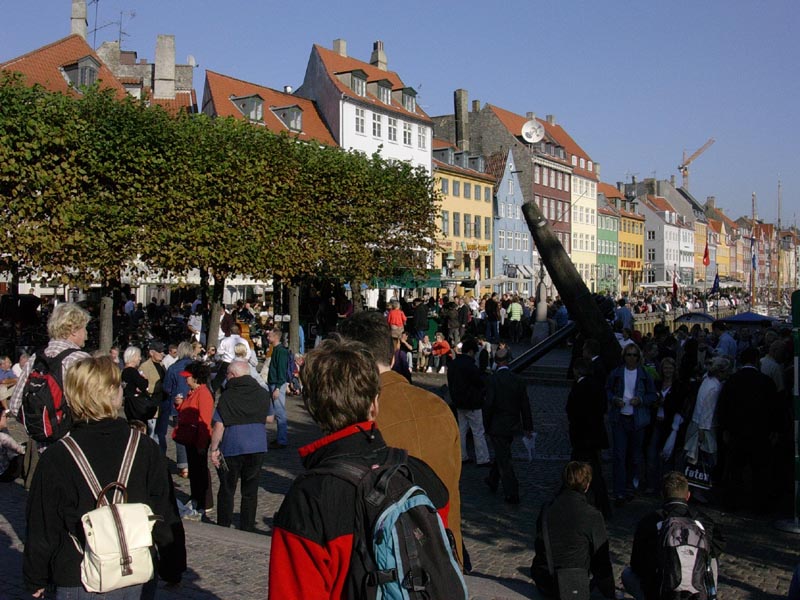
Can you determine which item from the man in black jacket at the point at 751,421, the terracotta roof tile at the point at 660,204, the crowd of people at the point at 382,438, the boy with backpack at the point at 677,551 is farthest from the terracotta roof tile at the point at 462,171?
the boy with backpack at the point at 677,551

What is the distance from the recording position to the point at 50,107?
20.8 m

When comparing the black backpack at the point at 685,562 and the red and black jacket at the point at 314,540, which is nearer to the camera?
the red and black jacket at the point at 314,540

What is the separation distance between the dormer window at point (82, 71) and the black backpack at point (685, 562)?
40.2 meters

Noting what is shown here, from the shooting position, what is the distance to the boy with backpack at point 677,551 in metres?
5.00

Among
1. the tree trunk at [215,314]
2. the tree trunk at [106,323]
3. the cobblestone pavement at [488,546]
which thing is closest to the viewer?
the cobblestone pavement at [488,546]

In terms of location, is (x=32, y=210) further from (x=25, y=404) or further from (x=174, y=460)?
(x=25, y=404)

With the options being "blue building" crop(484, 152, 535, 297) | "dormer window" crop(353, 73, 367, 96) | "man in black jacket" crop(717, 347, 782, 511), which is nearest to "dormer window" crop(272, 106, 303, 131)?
"dormer window" crop(353, 73, 367, 96)

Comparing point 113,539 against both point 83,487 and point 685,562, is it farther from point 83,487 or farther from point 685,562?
point 685,562

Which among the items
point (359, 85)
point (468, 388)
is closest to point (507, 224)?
point (359, 85)

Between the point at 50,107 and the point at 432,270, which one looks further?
the point at 432,270

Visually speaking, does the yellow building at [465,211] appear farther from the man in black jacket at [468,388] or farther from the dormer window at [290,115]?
the man in black jacket at [468,388]

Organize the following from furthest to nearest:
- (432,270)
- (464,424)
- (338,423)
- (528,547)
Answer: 1. (432,270)
2. (464,424)
3. (528,547)
4. (338,423)

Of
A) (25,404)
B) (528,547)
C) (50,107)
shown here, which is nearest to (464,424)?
(528,547)

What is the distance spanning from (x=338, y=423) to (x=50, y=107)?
20667mm
